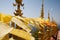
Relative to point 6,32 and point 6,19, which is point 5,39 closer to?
point 6,32

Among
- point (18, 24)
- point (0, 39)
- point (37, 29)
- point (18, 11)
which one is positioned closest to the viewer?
point (0, 39)

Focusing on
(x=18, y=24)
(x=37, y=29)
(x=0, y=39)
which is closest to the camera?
(x=0, y=39)

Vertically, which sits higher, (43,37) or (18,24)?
(18,24)

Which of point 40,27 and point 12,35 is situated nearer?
point 12,35

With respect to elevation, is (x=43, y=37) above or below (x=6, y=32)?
below

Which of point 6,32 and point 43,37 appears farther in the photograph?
point 43,37

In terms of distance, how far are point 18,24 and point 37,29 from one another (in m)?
0.22

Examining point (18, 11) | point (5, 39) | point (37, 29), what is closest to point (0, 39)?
point (5, 39)

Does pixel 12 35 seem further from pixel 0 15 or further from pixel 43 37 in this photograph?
pixel 43 37

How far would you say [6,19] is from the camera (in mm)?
790

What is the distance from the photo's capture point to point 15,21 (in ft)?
2.41

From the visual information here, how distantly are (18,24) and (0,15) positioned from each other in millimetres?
132

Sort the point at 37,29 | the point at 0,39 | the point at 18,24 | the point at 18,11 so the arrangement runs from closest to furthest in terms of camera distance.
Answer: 1. the point at 0,39
2. the point at 18,24
3. the point at 37,29
4. the point at 18,11

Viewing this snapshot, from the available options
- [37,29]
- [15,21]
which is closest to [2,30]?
[15,21]
